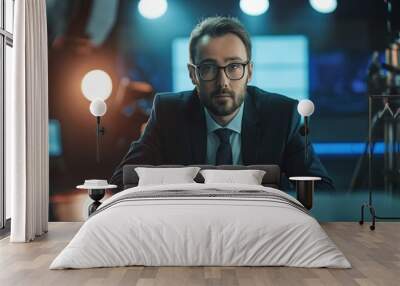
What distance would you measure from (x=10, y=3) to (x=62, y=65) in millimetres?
1011

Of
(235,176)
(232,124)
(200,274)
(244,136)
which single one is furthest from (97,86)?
(200,274)

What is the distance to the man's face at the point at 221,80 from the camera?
7512mm

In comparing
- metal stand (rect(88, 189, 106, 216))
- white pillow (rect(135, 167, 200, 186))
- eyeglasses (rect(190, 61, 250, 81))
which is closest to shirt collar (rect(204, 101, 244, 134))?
eyeglasses (rect(190, 61, 250, 81))

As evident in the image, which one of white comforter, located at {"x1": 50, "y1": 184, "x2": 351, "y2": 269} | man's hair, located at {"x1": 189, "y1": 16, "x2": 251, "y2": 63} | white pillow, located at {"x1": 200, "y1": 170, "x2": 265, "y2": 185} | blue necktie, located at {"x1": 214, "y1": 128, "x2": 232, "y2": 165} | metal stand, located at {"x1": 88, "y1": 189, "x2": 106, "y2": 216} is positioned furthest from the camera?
man's hair, located at {"x1": 189, "y1": 16, "x2": 251, "y2": 63}

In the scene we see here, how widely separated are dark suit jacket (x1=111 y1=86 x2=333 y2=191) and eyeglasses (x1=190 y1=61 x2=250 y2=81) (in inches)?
9.7

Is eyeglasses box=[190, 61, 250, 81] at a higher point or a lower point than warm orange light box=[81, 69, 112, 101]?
higher

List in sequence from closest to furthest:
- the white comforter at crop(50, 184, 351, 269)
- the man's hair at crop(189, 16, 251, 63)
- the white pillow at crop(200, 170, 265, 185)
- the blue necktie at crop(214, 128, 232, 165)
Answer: the white comforter at crop(50, 184, 351, 269), the white pillow at crop(200, 170, 265, 185), the blue necktie at crop(214, 128, 232, 165), the man's hair at crop(189, 16, 251, 63)

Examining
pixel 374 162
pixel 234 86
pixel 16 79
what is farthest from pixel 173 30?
pixel 374 162

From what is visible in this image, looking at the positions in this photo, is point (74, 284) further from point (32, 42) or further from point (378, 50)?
point (378, 50)

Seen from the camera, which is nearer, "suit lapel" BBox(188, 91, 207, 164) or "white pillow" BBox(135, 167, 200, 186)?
"white pillow" BBox(135, 167, 200, 186)

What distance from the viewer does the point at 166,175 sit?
23.0 feet

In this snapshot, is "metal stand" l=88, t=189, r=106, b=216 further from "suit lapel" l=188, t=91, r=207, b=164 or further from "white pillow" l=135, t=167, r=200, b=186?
"suit lapel" l=188, t=91, r=207, b=164

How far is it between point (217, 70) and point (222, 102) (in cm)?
42

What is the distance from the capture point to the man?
749 cm
